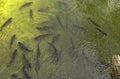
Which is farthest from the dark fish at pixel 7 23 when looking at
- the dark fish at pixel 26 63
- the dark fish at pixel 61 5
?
the dark fish at pixel 61 5

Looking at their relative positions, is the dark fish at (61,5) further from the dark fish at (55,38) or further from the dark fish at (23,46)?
the dark fish at (23,46)

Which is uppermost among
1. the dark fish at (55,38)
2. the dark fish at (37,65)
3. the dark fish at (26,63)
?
the dark fish at (55,38)

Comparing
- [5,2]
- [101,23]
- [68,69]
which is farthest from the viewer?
[5,2]

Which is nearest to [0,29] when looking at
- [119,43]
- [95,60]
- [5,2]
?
[5,2]

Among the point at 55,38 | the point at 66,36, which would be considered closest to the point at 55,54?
the point at 55,38

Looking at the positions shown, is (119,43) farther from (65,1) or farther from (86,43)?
(65,1)

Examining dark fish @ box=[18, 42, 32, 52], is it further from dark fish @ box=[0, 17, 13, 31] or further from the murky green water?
dark fish @ box=[0, 17, 13, 31]

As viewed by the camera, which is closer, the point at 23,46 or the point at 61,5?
the point at 23,46

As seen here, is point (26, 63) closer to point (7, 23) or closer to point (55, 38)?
point (55, 38)
